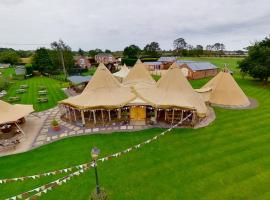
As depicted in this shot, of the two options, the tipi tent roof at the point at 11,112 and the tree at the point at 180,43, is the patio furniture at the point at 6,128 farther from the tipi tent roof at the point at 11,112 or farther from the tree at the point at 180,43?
the tree at the point at 180,43

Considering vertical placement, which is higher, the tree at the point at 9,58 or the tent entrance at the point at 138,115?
the tree at the point at 9,58

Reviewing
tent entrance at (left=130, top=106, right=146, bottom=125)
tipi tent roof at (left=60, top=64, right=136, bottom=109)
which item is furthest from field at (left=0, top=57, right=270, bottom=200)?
tipi tent roof at (left=60, top=64, right=136, bottom=109)

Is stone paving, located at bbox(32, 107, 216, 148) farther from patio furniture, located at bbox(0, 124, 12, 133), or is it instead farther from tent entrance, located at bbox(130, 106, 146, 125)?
patio furniture, located at bbox(0, 124, 12, 133)

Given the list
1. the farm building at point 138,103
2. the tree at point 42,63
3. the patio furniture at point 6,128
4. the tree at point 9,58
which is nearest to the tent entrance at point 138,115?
the farm building at point 138,103

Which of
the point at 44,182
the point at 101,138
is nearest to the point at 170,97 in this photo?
the point at 101,138

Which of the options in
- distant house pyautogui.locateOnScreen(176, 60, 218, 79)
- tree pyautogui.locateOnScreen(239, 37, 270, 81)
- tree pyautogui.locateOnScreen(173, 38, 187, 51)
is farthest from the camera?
tree pyautogui.locateOnScreen(173, 38, 187, 51)

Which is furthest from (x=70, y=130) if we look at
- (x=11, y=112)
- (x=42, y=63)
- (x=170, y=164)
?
(x=42, y=63)

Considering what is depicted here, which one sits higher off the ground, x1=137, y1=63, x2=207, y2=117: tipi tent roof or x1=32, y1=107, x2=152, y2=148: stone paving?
x1=137, y1=63, x2=207, y2=117: tipi tent roof

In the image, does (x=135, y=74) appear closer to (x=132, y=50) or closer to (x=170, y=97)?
Answer: (x=170, y=97)
